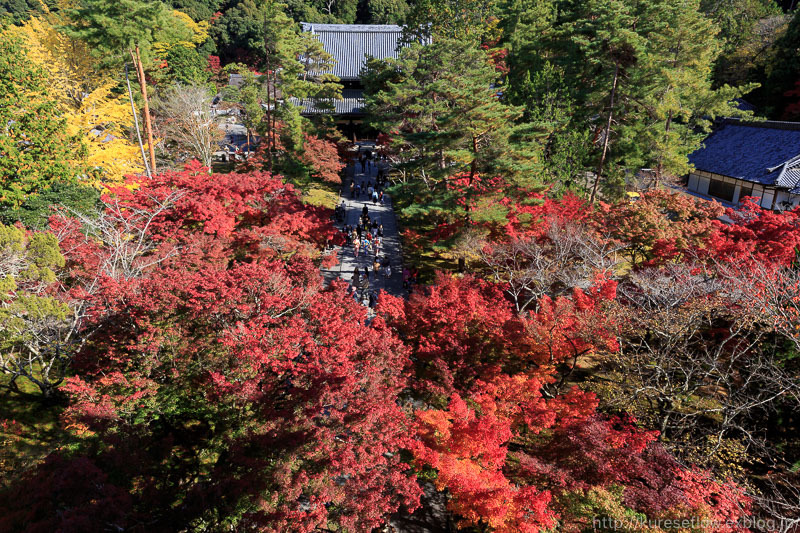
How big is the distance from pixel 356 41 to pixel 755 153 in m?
35.7

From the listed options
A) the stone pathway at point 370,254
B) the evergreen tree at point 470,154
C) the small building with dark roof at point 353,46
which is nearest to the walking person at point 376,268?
the stone pathway at point 370,254

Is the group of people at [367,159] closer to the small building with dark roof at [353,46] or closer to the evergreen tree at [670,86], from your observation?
the small building with dark roof at [353,46]

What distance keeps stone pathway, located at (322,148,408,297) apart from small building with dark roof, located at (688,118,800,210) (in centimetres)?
2251

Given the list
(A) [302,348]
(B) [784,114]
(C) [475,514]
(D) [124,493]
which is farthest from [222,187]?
(B) [784,114]

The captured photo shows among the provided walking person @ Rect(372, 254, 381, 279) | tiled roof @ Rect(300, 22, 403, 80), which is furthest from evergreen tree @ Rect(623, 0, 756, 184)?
tiled roof @ Rect(300, 22, 403, 80)

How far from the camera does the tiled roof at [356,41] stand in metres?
44.2

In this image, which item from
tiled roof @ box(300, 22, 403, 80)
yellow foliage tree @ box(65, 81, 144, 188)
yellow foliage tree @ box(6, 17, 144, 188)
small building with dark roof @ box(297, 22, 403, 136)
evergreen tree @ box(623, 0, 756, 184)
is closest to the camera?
yellow foliage tree @ box(65, 81, 144, 188)

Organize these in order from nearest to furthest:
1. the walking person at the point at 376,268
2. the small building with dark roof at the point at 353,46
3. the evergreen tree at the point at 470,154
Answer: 1. the evergreen tree at the point at 470,154
2. the walking person at the point at 376,268
3. the small building with dark roof at the point at 353,46

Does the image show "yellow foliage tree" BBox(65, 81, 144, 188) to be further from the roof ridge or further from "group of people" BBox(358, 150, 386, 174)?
the roof ridge

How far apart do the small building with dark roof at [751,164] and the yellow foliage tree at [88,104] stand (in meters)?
36.2

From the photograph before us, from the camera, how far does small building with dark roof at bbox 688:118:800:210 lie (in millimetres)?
26547

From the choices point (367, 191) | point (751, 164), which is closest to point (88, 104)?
point (367, 191)

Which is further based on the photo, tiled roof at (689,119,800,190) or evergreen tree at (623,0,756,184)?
tiled roof at (689,119,800,190)

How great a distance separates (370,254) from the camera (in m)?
23.8
